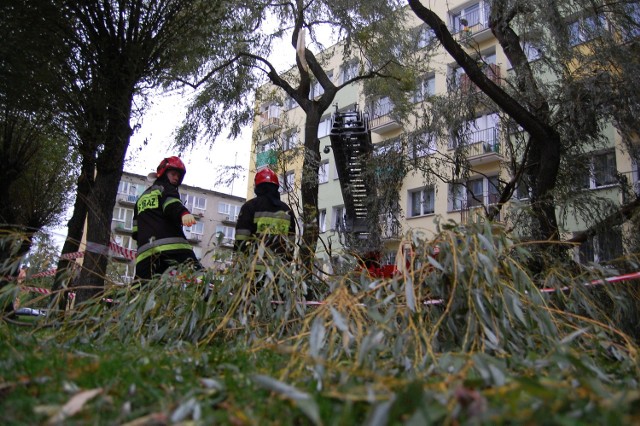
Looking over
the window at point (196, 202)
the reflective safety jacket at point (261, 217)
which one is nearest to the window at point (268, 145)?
the reflective safety jacket at point (261, 217)

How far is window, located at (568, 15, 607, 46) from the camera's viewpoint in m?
6.69

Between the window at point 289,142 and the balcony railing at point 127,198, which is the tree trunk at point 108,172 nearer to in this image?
the window at point 289,142

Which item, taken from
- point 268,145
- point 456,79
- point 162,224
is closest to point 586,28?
point 456,79

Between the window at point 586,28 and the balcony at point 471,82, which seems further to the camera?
the balcony at point 471,82

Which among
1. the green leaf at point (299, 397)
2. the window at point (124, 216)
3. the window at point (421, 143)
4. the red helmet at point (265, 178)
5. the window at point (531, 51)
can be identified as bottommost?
the green leaf at point (299, 397)

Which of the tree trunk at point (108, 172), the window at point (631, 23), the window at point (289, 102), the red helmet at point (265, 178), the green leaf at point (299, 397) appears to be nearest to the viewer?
the green leaf at point (299, 397)

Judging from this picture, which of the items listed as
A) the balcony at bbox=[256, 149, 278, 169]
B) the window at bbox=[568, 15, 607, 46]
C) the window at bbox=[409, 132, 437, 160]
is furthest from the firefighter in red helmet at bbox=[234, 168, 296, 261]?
the balcony at bbox=[256, 149, 278, 169]

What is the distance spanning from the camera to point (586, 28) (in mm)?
6738

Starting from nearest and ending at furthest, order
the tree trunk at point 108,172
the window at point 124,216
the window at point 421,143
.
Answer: the tree trunk at point 108,172, the window at point 421,143, the window at point 124,216

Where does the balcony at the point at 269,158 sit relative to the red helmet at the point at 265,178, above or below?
above

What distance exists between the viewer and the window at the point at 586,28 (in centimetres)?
669

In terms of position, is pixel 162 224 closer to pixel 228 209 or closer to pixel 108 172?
pixel 108 172

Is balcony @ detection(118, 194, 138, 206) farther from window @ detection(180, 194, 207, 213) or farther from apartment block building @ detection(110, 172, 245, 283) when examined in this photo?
window @ detection(180, 194, 207, 213)

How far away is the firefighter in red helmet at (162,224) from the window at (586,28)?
5513 mm
